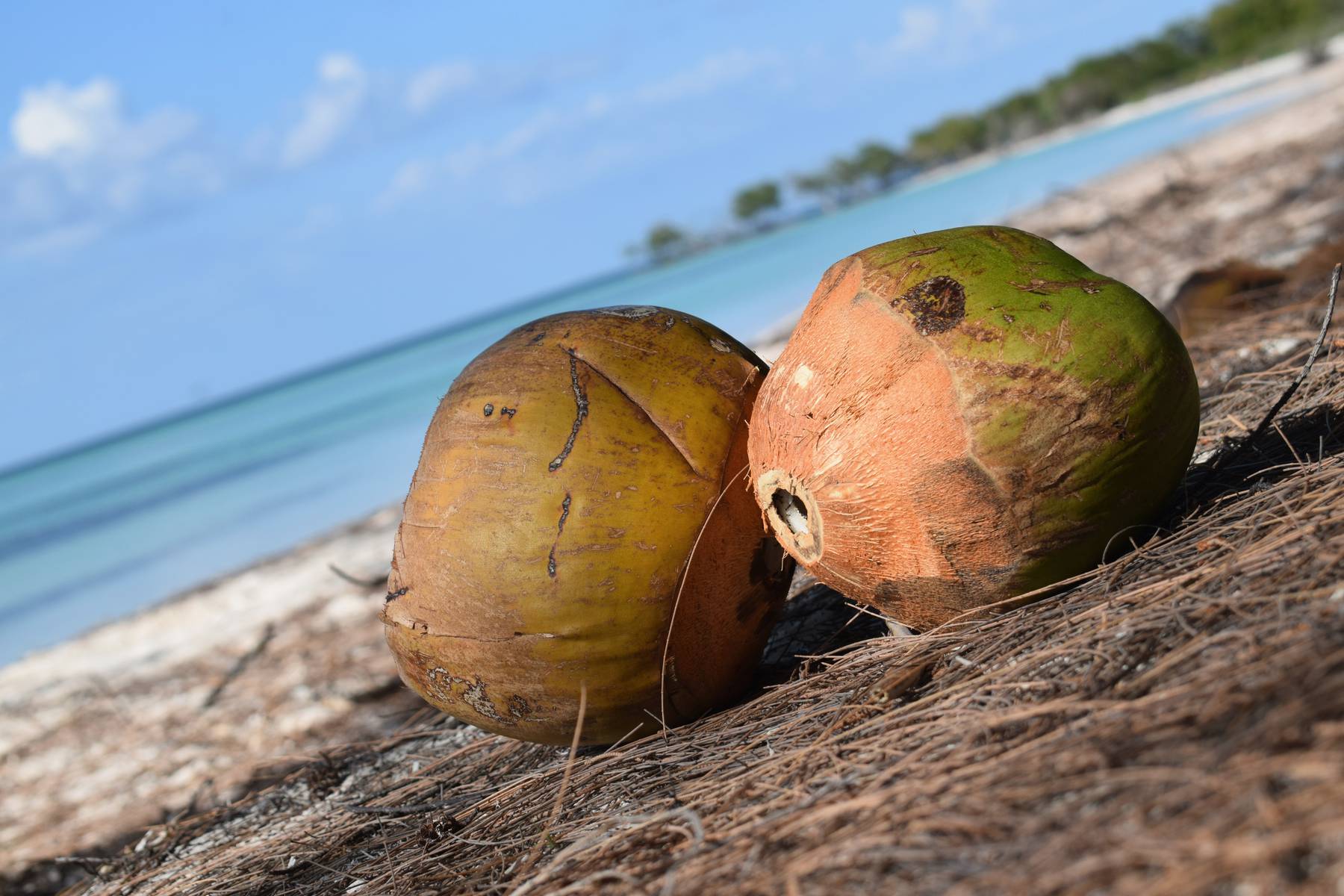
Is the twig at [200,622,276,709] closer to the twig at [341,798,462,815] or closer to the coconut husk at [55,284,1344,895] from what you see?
the coconut husk at [55,284,1344,895]

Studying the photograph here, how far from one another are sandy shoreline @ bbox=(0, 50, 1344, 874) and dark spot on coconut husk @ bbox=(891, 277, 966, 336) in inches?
99.9

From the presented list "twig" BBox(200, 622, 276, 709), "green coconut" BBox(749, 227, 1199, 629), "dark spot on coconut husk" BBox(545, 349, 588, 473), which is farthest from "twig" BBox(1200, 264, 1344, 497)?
"twig" BBox(200, 622, 276, 709)

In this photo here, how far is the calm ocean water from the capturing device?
14156mm

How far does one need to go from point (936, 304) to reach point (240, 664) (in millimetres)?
A: 5465

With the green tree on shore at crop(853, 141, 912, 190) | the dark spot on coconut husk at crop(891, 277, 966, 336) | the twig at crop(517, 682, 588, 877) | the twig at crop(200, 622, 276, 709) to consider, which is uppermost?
the green tree on shore at crop(853, 141, 912, 190)

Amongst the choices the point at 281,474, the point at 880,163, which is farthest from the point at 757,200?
the point at 281,474

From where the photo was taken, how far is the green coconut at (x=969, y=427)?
2.19 meters

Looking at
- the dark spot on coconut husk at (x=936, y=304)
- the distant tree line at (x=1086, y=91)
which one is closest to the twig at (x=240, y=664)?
the dark spot on coconut husk at (x=936, y=304)

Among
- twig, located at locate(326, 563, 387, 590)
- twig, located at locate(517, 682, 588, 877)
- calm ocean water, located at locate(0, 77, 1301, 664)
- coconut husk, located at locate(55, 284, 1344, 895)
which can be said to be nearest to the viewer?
coconut husk, located at locate(55, 284, 1344, 895)

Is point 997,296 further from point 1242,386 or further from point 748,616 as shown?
point 1242,386

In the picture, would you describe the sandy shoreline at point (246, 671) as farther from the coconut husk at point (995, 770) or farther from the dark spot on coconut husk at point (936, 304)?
the dark spot on coconut husk at point (936, 304)

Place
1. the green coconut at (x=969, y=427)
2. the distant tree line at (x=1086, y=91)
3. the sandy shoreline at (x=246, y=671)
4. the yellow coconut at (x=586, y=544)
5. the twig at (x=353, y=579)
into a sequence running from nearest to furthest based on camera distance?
1. the green coconut at (x=969, y=427)
2. the yellow coconut at (x=586, y=544)
3. the twig at (x=353, y=579)
4. the sandy shoreline at (x=246, y=671)
5. the distant tree line at (x=1086, y=91)

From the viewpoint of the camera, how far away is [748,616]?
2629 millimetres

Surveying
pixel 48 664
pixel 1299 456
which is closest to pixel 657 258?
pixel 48 664
